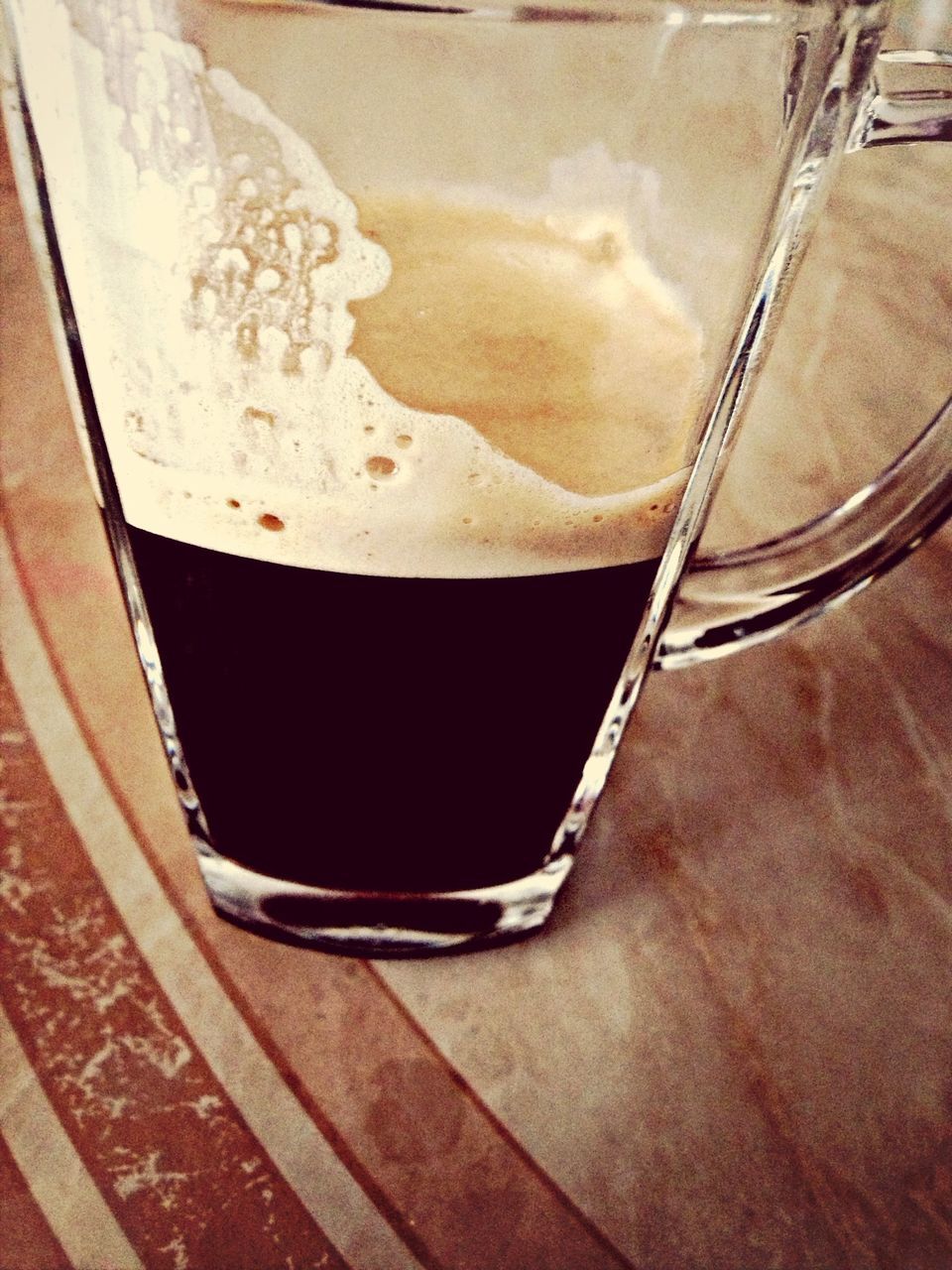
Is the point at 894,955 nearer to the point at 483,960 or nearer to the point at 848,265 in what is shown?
the point at 483,960

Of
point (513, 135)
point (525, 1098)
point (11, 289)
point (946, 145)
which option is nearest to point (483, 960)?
point (525, 1098)

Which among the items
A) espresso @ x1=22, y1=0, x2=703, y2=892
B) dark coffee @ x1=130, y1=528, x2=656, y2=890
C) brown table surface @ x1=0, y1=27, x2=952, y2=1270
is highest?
espresso @ x1=22, y1=0, x2=703, y2=892

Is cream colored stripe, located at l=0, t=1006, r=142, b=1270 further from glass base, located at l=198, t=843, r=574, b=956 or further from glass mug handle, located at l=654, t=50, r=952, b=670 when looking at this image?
glass mug handle, located at l=654, t=50, r=952, b=670

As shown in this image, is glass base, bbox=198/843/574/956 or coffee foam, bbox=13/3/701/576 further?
glass base, bbox=198/843/574/956

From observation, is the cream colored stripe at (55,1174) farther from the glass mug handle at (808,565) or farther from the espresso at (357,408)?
the glass mug handle at (808,565)

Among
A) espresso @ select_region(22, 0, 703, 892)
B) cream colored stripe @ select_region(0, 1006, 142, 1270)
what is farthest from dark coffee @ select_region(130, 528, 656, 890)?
cream colored stripe @ select_region(0, 1006, 142, 1270)

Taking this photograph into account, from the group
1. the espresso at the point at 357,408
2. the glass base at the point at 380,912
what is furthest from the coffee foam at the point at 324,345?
the glass base at the point at 380,912
